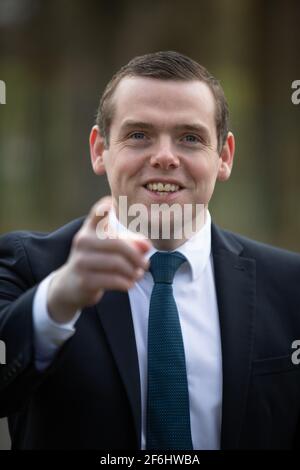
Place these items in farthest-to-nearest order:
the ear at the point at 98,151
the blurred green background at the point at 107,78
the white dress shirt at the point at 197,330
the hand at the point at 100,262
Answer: the blurred green background at the point at 107,78, the ear at the point at 98,151, the white dress shirt at the point at 197,330, the hand at the point at 100,262

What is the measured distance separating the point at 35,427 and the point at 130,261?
749mm

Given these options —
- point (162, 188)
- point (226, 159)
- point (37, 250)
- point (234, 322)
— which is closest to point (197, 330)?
point (234, 322)

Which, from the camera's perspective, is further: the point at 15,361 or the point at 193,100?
the point at 193,100

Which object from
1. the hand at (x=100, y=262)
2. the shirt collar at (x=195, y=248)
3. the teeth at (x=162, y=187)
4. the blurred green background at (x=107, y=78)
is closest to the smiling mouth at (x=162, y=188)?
the teeth at (x=162, y=187)

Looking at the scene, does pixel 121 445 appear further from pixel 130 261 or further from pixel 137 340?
pixel 130 261


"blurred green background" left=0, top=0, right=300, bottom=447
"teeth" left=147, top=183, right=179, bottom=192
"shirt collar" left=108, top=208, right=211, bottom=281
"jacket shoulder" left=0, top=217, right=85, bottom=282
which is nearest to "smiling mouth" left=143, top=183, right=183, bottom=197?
"teeth" left=147, top=183, right=179, bottom=192

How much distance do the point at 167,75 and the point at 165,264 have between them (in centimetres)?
60

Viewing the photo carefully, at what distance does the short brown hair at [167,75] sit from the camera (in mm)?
2523

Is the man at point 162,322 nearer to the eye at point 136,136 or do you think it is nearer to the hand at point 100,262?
the eye at point 136,136

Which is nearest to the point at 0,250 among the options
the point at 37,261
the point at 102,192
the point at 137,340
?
the point at 37,261

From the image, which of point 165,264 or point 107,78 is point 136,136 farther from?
point 107,78

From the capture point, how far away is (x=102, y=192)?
9.22 m

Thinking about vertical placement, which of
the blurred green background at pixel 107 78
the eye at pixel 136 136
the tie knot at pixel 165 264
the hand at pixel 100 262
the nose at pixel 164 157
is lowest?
the hand at pixel 100 262

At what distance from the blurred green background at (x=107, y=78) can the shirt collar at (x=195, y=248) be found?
6211 millimetres
